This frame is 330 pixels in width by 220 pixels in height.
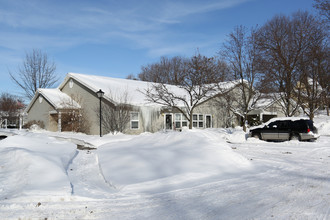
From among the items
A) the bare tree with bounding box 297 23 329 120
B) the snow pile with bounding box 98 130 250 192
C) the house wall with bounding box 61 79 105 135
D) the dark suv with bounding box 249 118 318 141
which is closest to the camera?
the snow pile with bounding box 98 130 250 192

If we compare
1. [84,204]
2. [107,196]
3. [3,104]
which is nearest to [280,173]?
[107,196]

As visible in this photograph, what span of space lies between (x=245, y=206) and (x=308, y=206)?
1.12 m

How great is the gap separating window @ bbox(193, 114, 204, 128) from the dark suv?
31.9 ft

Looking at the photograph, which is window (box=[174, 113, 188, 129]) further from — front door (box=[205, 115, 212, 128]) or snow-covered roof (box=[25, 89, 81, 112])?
snow-covered roof (box=[25, 89, 81, 112])

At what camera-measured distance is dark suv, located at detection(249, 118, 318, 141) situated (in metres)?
16.9

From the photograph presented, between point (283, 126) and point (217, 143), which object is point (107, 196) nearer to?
point (217, 143)

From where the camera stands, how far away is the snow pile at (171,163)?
7586 mm

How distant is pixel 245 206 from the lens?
510 cm

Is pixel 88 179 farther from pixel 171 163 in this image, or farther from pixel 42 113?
pixel 42 113

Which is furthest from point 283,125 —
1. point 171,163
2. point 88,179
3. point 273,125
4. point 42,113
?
point 42,113

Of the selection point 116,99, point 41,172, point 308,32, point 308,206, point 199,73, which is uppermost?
point 308,32

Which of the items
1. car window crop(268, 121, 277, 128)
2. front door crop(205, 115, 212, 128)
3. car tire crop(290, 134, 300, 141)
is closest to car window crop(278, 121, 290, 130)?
car window crop(268, 121, 277, 128)

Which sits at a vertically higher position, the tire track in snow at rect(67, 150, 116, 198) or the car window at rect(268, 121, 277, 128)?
the car window at rect(268, 121, 277, 128)

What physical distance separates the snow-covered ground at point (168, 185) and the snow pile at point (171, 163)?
0.03 m
